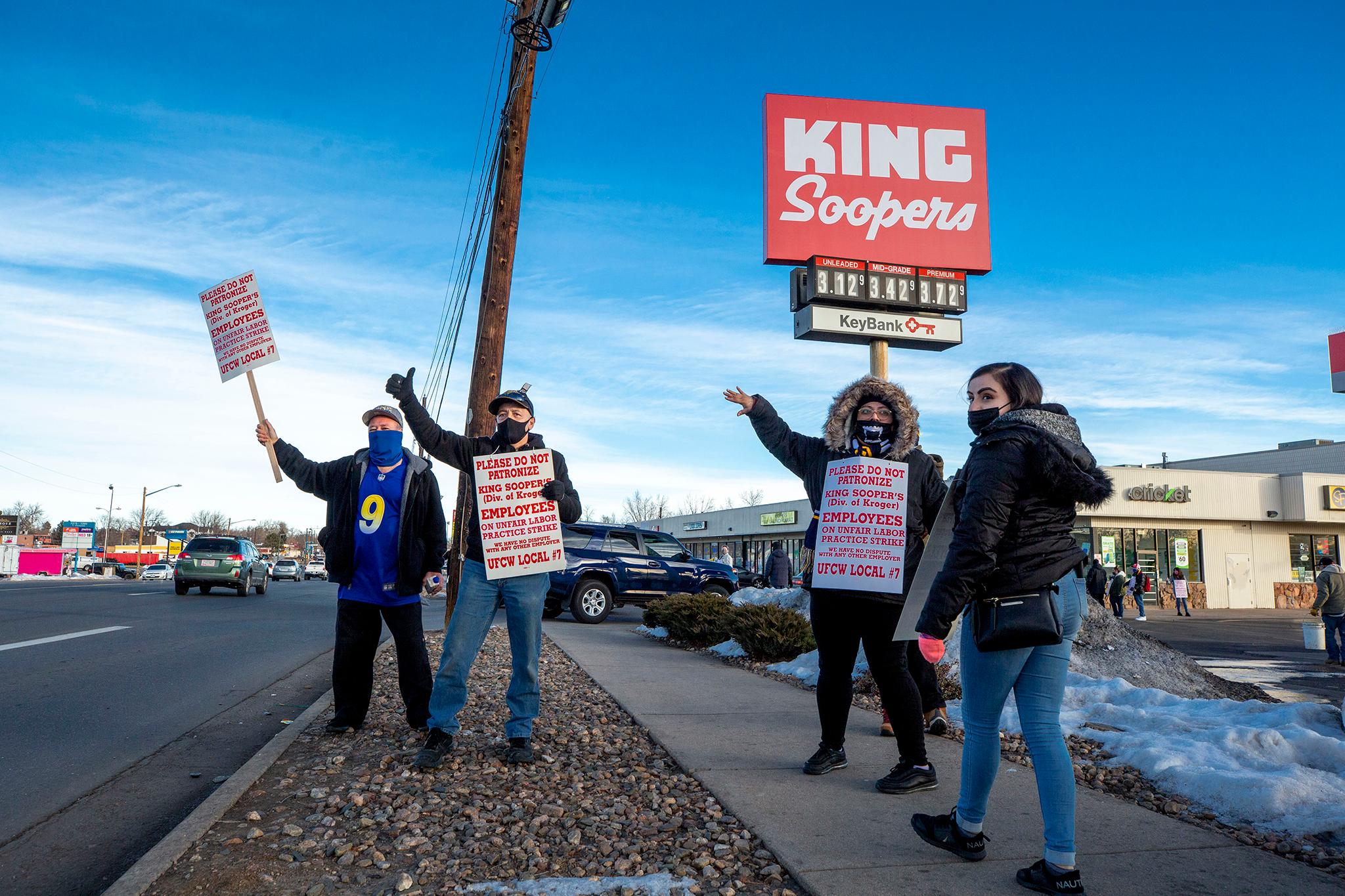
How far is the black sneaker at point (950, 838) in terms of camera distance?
312 centimetres

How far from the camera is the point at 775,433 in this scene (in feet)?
15.3

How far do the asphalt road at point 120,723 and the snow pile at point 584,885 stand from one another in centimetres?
145

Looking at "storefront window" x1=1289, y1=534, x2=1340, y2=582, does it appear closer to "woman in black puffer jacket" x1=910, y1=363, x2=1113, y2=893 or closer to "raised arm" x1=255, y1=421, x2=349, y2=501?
"woman in black puffer jacket" x1=910, y1=363, x2=1113, y2=893

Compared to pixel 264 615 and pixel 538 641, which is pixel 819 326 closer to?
pixel 538 641

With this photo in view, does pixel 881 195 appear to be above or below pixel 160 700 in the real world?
above

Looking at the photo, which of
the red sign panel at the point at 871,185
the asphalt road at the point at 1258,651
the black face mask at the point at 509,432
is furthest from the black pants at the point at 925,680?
the red sign panel at the point at 871,185

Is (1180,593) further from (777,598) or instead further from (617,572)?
(617,572)

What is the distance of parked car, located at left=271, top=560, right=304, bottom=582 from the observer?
58188mm

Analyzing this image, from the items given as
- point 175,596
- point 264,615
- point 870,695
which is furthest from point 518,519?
point 175,596

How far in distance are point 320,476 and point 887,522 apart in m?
3.21

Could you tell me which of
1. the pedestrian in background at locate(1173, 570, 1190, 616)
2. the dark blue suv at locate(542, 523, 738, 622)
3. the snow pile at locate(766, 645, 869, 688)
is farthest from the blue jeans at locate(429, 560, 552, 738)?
the pedestrian in background at locate(1173, 570, 1190, 616)

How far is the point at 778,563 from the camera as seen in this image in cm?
2266

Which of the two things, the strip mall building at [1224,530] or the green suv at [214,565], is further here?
the strip mall building at [1224,530]

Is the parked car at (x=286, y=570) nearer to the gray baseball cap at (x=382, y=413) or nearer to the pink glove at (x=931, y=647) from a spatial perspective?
the gray baseball cap at (x=382, y=413)
